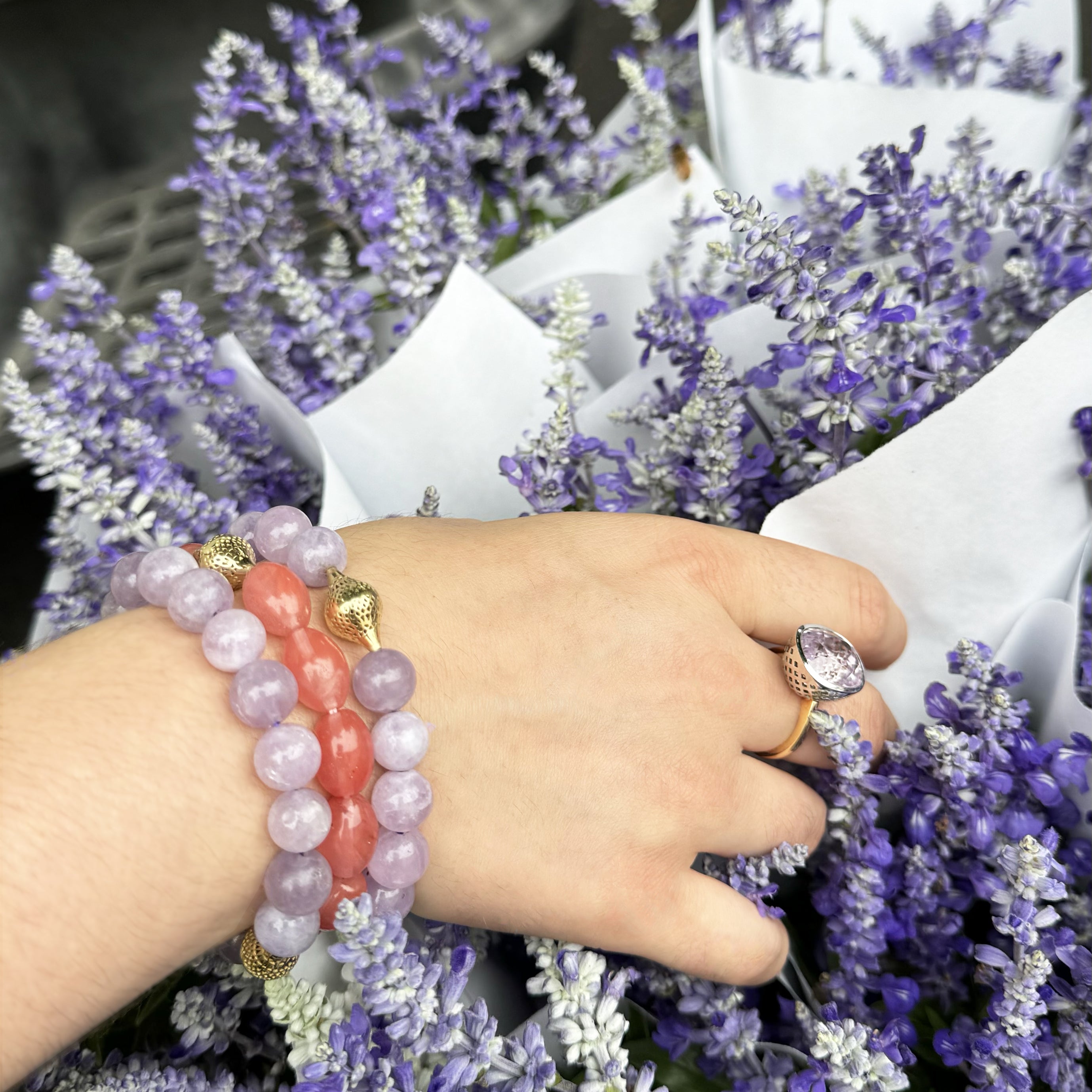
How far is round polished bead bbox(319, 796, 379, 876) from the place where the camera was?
626 mm

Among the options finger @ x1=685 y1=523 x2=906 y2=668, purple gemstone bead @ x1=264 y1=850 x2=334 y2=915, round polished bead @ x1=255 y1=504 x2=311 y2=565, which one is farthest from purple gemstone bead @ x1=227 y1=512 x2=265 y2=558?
finger @ x1=685 y1=523 x2=906 y2=668

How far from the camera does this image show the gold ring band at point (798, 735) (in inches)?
31.8

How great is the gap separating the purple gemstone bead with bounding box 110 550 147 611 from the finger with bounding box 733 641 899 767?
0.48 metres

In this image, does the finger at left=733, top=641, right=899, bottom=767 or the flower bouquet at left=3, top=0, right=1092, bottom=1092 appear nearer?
the flower bouquet at left=3, top=0, right=1092, bottom=1092

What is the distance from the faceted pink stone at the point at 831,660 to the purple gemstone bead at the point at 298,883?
0.41 meters

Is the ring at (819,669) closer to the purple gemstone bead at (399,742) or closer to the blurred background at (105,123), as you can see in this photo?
the purple gemstone bead at (399,742)

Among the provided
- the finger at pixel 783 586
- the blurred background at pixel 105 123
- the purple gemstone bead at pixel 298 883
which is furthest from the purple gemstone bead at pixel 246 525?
the blurred background at pixel 105 123

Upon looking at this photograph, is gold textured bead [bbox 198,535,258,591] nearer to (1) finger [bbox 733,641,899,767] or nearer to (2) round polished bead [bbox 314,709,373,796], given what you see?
(2) round polished bead [bbox 314,709,373,796]

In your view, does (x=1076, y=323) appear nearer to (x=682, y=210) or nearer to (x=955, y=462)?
(x=955, y=462)

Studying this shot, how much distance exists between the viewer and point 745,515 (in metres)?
0.95

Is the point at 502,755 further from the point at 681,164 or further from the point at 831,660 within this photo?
the point at 681,164

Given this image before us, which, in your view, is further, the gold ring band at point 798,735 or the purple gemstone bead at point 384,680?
the gold ring band at point 798,735

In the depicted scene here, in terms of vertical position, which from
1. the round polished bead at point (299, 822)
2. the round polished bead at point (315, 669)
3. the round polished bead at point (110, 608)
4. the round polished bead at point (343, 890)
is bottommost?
the round polished bead at point (343, 890)

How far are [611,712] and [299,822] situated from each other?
27cm
